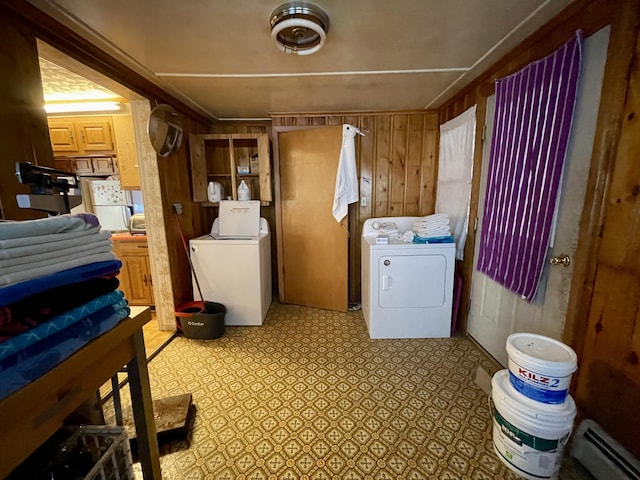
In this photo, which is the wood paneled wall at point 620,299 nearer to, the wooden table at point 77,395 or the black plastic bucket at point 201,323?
the wooden table at point 77,395

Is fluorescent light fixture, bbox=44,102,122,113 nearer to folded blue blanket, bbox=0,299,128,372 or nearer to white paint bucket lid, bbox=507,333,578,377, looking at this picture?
folded blue blanket, bbox=0,299,128,372

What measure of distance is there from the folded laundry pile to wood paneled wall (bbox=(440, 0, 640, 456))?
2.00 meters

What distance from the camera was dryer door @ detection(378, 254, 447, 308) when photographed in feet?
7.72

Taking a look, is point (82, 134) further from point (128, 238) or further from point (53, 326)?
point (53, 326)

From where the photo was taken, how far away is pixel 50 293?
652 millimetres

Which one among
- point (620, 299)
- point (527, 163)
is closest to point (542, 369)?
point (620, 299)

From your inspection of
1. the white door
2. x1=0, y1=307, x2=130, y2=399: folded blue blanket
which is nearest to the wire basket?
x1=0, y1=307, x2=130, y2=399: folded blue blanket

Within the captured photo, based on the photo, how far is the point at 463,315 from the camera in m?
2.50

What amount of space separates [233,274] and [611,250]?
263 cm

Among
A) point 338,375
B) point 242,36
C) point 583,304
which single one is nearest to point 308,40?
point 242,36

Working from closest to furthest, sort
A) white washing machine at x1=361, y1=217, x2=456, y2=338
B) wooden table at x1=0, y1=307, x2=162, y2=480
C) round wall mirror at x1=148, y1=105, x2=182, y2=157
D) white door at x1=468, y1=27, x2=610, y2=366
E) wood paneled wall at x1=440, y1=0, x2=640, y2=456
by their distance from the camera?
wooden table at x1=0, y1=307, x2=162, y2=480
wood paneled wall at x1=440, y1=0, x2=640, y2=456
white door at x1=468, y1=27, x2=610, y2=366
round wall mirror at x1=148, y1=105, x2=182, y2=157
white washing machine at x1=361, y1=217, x2=456, y2=338

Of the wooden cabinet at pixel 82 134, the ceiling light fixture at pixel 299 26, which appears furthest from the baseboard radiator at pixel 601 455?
the wooden cabinet at pixel 82 134

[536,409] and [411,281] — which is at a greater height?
[411,281]

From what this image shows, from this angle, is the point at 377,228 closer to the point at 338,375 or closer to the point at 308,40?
the point at 338,375
